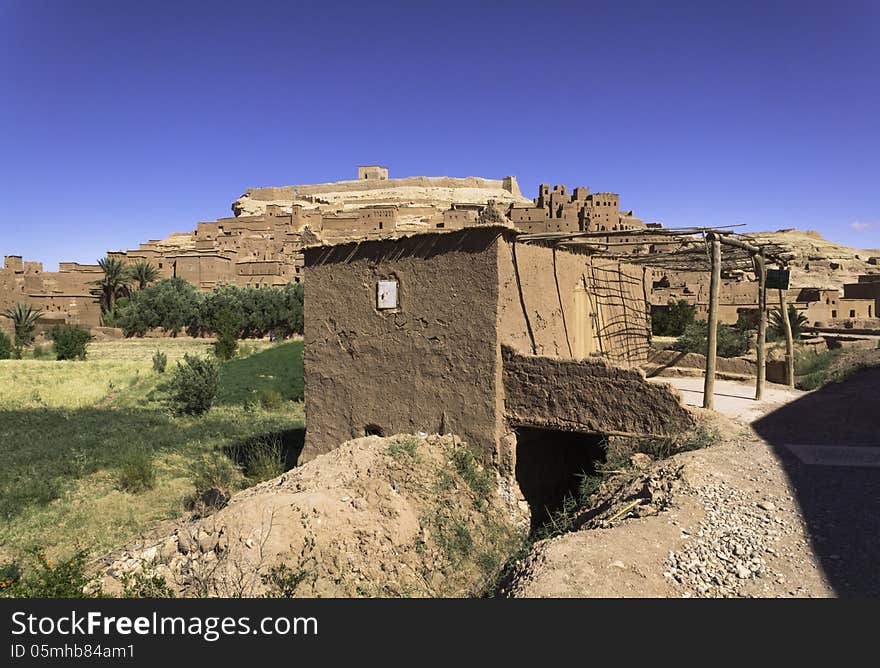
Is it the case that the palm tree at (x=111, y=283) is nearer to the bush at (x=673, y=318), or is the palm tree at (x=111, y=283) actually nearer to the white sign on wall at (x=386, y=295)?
the bush at (x=673, y=318)

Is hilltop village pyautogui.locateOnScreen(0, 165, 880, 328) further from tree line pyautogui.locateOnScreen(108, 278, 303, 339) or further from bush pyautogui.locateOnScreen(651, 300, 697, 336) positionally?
tree line pyautogui.locateOnScreen(108, 278, 303, 339)

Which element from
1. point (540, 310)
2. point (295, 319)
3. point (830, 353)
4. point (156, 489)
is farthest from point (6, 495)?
point (295, 319)

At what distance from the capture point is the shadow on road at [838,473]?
393cm

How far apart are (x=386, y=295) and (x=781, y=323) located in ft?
62.4

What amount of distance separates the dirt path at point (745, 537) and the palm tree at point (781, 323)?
47.5ft

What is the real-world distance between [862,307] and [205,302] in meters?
36.8

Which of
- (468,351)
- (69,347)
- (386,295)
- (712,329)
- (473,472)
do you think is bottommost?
(69,347)

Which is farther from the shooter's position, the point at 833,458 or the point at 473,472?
the point at 473,472

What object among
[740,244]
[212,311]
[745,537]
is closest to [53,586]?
[745,537]

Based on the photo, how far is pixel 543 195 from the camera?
147 feet

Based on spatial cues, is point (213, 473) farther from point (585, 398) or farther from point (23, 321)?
point (23, 321)

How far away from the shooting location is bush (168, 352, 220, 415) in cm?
1627

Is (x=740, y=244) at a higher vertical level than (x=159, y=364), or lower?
higher

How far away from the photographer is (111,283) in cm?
4122
